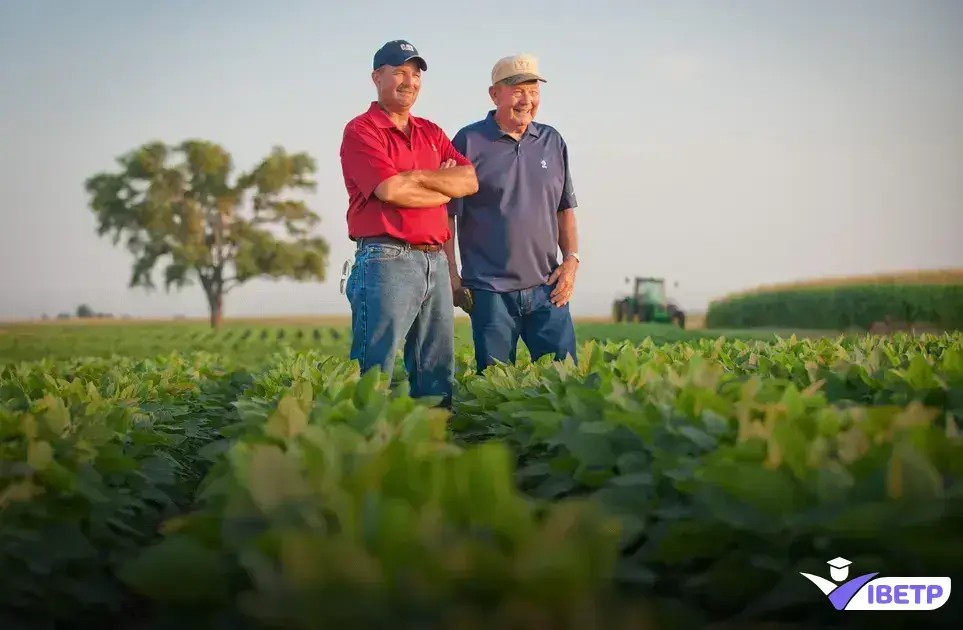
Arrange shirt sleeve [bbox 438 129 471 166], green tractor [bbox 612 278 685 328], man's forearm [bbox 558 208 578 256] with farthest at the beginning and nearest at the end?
green tractor [bbox 612 278 685 328], man's forearm [bbox 558 208 578 256], shirt sleeve [bbox 438 129 471 166]

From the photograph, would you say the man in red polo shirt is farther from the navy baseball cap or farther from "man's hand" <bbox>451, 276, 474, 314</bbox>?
"man's hand" <bbox>451, 276, 474, 314</bbox>

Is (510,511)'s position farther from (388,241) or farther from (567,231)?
(567,231)

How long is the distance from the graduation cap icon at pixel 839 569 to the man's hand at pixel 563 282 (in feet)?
13.6

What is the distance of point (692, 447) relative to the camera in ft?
9.02

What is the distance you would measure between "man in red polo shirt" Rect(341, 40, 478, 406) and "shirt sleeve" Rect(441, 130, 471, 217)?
0.14 meters

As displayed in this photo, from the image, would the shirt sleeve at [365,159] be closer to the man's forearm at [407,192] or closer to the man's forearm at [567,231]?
the man's forearm at [407,192]

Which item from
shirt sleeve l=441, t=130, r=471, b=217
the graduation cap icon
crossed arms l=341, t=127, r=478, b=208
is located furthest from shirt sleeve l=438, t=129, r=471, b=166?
the graduation cap icon

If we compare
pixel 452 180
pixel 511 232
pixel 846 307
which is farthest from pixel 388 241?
pixel 846 307

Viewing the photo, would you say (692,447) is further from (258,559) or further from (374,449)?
(258,559)

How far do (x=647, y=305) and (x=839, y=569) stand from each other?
2914 cm

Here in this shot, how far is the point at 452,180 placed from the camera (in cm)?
543

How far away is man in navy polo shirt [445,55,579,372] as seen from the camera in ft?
19.8

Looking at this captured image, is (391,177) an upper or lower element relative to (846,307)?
upper

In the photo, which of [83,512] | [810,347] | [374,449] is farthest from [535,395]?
[810,347]
